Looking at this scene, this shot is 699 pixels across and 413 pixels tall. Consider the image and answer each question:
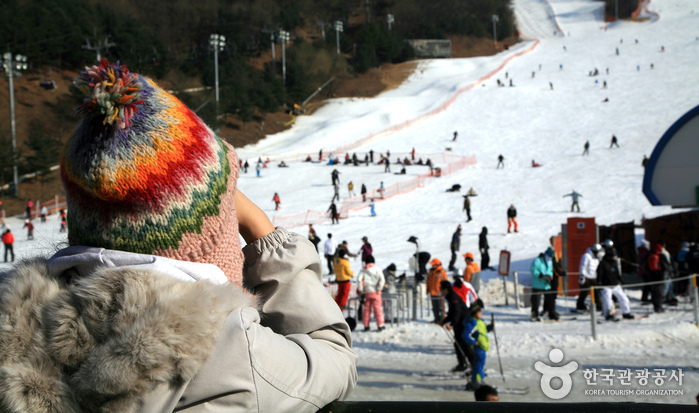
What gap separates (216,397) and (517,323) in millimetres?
10747

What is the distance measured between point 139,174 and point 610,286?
10814mm

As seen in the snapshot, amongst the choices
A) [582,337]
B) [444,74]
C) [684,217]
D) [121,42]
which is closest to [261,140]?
[121,42]

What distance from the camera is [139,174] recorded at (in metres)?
1.24

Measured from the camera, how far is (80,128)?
134 centimetres

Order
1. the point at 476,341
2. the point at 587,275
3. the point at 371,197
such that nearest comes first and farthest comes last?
the point at 476,341 < the point at 587,275 < the point at 371,197

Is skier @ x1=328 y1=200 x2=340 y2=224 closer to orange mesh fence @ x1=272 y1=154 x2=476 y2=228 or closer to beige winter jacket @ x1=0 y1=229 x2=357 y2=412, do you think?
orange mesh fence @ x1=272 y1=154 x2=476 y2=228

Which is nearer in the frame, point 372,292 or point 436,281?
point 372,292

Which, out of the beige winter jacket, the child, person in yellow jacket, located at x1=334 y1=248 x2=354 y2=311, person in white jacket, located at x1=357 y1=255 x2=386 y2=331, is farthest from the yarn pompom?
person in yellow jacket, located at x1=334 y1=248 x2=354 y2=311

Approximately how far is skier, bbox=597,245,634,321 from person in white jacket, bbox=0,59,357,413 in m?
10.3

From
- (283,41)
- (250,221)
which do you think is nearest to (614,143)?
(250,221)

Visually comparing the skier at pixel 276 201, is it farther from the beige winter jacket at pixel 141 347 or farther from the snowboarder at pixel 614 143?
the beige winter jacket at pixel 141 347

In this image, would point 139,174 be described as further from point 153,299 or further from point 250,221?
point 250,221

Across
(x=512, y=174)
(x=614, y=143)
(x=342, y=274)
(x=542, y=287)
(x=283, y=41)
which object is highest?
(x=283, y=41)

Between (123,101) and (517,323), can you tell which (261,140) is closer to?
(517,323)
